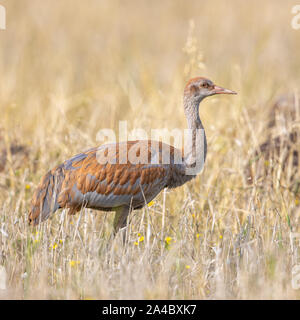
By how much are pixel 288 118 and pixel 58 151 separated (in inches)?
107

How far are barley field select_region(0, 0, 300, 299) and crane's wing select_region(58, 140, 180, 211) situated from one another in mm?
246

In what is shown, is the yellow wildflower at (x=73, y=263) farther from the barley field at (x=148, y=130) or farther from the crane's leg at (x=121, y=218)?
the crane's leg at (x=121, y=218)

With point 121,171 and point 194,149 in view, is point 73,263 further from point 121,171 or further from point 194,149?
point 194,149

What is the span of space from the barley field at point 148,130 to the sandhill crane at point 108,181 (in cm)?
16

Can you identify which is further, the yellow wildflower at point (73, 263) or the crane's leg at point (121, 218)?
the crane's leg at point (121, 218)

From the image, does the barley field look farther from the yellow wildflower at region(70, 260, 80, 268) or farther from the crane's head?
the crane's head

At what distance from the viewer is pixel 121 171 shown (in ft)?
18.5

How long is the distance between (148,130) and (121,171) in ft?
5.00

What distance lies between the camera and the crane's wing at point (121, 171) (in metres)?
5.60

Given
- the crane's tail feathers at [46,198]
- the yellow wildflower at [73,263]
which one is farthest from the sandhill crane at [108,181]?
the yellow wildflower at [73,263]

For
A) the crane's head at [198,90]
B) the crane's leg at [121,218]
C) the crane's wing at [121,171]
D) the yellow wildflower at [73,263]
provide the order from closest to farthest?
the yellow wildflower at [73,263] < the crane's wing at [121,171] < the crane's leg at [121,218] < the crane's head at [198,90]

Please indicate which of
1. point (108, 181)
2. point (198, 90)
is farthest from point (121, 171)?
point (198, 90)

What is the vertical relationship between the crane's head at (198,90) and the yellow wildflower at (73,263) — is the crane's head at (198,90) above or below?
above

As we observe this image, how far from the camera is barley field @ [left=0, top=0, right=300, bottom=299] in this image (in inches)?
185
